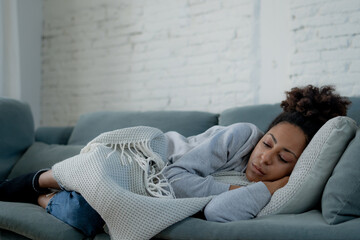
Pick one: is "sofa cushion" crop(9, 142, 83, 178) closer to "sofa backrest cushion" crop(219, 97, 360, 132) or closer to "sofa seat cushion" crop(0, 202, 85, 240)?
"sofa seat cushion" crop(0, 202, 85, 240)

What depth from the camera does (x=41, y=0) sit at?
3.73m

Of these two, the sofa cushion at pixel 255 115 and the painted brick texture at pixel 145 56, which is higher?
the painted brick texture at pixel 145 56

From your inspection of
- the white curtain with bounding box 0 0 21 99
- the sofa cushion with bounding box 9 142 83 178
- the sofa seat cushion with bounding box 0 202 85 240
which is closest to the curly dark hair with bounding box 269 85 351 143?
the sofa seat cushion with bounding box 0 202 85 240

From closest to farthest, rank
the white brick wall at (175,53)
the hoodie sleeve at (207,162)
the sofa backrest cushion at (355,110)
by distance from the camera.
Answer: the hoodie sleeve at (207,162) < the sofa backrest cushion at (355,110) < the white brick wall at (175,53)

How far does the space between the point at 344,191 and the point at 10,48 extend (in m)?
2.97

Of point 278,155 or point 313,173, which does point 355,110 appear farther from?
point 313,173

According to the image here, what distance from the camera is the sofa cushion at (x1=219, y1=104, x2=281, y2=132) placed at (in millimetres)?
2084

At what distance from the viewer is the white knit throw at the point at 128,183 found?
4.52 feet

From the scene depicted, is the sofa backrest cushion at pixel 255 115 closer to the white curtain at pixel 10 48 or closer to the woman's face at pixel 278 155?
the woman's face at pixel 278 155

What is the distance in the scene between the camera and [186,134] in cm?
227

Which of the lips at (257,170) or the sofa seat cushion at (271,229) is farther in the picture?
the lips at (257,170)

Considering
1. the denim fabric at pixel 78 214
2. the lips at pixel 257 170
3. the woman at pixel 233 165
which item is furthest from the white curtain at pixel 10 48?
the lips at pixel 257 170

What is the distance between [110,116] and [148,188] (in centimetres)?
105

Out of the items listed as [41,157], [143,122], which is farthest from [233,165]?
[41,157]
